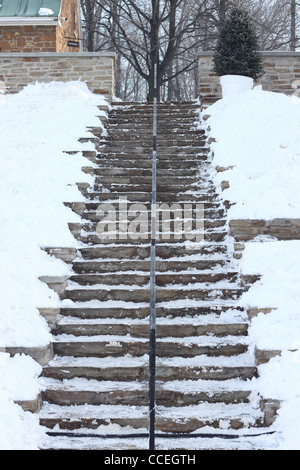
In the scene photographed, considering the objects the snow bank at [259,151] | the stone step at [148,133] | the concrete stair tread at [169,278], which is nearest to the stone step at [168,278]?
the concrete stair tread at [169,278]

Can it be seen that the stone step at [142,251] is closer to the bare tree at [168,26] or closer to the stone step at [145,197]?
the stone step at [145,197]

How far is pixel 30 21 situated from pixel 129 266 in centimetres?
962

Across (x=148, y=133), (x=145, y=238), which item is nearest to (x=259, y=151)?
(x=145, y=238)

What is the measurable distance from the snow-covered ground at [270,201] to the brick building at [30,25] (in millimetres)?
5764

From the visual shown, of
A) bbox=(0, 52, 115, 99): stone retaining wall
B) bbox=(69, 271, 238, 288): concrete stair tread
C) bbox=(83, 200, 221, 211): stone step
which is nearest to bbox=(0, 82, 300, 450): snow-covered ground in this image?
A: bbox=(83, 200, 221, 211): stone step

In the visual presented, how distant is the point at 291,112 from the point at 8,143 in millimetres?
4435

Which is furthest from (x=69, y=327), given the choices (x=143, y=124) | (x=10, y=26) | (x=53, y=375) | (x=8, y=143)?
(x=10, y=26)

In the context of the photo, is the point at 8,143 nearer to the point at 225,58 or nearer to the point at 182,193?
the point at 182,193

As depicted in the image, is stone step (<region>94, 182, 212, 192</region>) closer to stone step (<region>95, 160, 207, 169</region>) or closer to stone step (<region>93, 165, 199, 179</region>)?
stone step (<region>93, 165, 199, 179</region>)

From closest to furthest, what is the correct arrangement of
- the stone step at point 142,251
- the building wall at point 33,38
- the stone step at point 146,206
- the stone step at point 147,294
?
the stone step at point 147,294 → the stone step at point 142,251 → the stone step at point 146,206 → the building wall at point 33,38

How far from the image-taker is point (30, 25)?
13914 millimetres

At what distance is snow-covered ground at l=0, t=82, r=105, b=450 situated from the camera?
15.1 ft

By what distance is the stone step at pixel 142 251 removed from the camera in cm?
642

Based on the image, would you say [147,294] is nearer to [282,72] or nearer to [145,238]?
[145,238]
